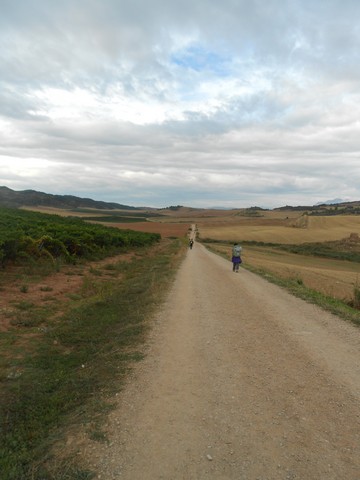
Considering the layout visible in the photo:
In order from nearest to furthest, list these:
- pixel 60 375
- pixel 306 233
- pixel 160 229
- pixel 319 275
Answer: pixel 60 375 < pixel 319 275 < pixel 306 233 < pixel 160 229

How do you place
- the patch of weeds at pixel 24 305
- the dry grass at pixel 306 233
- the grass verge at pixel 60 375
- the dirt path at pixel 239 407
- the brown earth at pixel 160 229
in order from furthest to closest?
1. the brown earth at pixel 160 229
2. the dry grass at pixel 306 233
3. the patch of weeds at pixel 24 305
4. the grass verge at pixel 60 375
5. the dirt path at pixel 239 407

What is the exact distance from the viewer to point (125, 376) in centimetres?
619

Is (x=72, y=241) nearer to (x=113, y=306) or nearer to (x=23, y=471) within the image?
(x=113, y=306)

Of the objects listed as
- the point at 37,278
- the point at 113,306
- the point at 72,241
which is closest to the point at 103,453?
the point at 113,306

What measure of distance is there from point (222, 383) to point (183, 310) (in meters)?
5.28

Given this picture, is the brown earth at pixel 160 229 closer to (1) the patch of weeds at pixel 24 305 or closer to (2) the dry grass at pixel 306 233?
(2) the dry grass at pixel 306 233

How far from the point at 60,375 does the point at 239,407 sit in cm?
363

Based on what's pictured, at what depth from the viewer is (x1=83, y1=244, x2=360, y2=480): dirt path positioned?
3871 mm

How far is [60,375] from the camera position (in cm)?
687

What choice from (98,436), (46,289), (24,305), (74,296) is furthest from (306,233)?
(98,436)

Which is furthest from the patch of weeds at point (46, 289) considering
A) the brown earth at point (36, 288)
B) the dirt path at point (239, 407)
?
the dirt path at point (239, 407)

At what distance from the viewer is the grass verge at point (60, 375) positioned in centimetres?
418

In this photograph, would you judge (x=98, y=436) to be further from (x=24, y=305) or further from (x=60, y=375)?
(x=24, y=305)

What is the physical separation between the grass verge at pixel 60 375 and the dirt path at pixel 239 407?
16.8 inches
